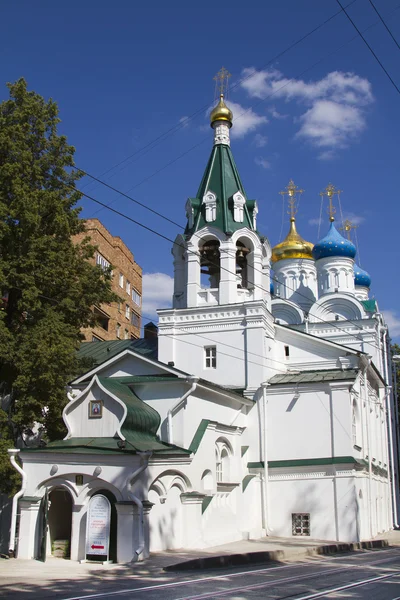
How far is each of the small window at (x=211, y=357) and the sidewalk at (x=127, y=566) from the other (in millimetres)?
6619

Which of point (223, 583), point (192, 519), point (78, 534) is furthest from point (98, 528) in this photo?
point (223, 583)

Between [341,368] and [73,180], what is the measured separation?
11.4 metres

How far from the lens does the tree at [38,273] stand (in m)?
18.4

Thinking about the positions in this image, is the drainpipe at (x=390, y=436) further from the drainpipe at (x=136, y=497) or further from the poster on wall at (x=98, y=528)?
the poster on wall at (x=98, y=528)

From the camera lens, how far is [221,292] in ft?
78.1

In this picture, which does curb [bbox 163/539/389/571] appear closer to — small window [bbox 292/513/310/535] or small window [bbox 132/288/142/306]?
small window [bbox 292/513/310/535]

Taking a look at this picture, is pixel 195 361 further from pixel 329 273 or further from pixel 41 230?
pixel 329 273

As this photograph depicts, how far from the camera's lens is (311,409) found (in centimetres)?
2266

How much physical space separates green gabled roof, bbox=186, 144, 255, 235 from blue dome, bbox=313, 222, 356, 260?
1293cm

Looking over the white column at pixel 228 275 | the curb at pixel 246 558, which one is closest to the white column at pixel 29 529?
the curb at pixel 246 558

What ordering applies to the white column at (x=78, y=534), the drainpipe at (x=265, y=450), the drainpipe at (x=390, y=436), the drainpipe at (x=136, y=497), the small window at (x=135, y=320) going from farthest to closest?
the small window at (x=135, y=320) < the drainpipe at (x=390, y=436) < the drainpipe at (x=265, y=450) < the white column at (x=78, y=534) < the drainpipe at (x=136, y=497)

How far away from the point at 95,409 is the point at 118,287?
30.9m

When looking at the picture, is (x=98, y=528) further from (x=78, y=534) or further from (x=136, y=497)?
(x=136, y=497)

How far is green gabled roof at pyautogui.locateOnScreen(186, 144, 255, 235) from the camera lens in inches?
962
